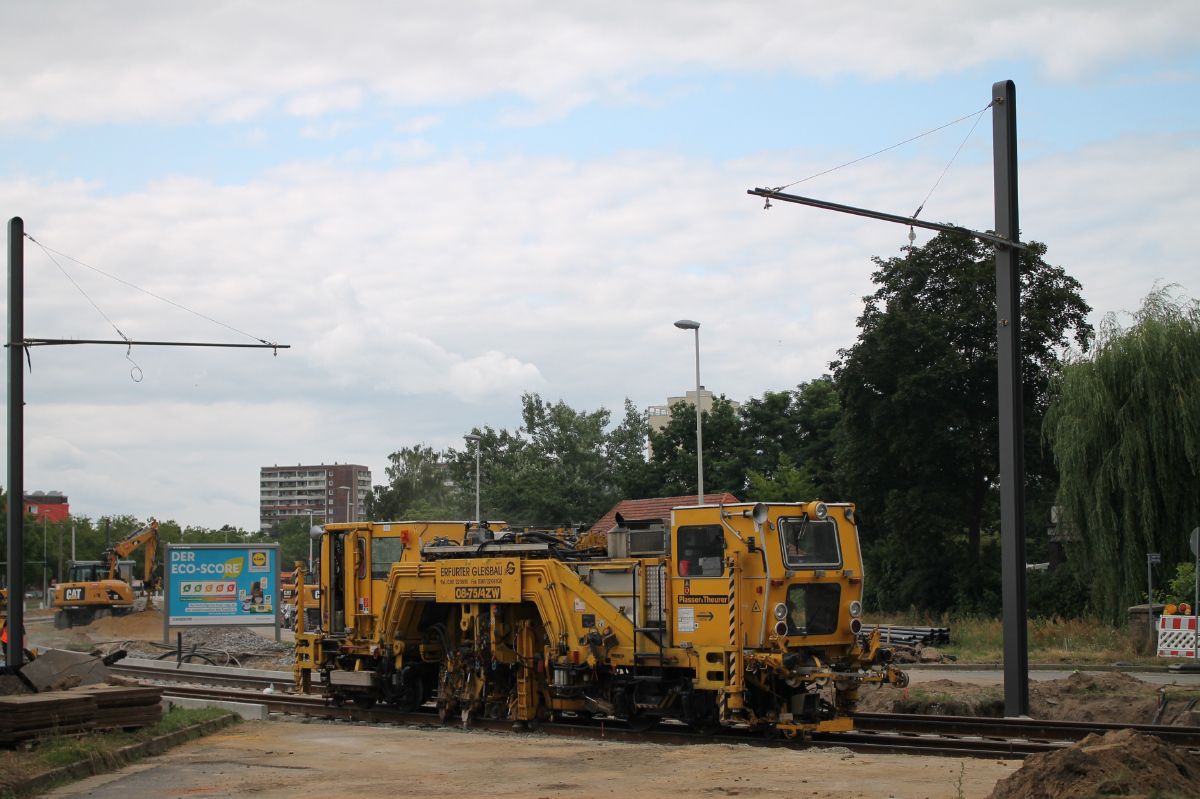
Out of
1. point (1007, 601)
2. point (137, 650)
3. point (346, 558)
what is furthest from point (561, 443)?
point (1007, 601)

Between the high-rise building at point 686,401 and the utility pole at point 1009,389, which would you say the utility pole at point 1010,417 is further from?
the high-rise building at point 686,401

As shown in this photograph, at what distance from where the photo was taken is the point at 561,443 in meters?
64.9

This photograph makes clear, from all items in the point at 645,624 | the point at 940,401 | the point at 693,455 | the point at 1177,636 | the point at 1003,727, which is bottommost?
the point at 1177,636

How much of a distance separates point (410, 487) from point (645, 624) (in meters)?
64.4

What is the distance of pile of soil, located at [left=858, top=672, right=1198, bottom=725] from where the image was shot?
15.7m

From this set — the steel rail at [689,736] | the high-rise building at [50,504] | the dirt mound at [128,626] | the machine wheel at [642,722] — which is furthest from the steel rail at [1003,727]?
Answer: the high-rise building at [50,504]

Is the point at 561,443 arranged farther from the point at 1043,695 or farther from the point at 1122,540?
the point at 1043,695

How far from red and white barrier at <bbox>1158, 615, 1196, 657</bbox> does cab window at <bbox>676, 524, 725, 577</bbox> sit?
591 inches

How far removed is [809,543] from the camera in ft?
43.7

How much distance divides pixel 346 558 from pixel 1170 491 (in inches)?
831

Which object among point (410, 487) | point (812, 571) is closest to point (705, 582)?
point (812, 571)

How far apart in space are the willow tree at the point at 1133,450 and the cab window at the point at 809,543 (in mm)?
17858

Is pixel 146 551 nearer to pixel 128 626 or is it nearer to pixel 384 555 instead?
pixel 128 626

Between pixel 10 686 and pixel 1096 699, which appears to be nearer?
pixel 10 686
